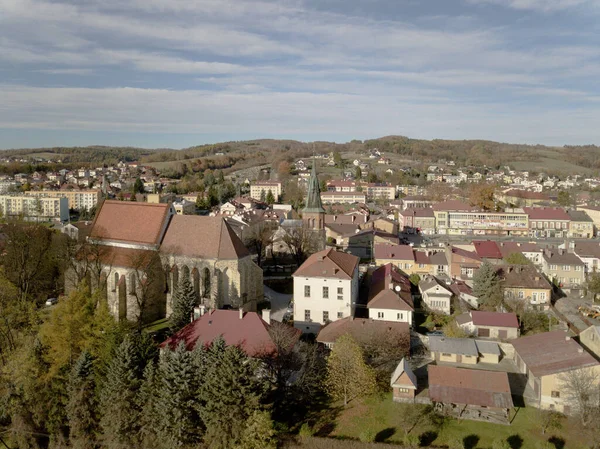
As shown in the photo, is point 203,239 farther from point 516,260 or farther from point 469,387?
point 516,260

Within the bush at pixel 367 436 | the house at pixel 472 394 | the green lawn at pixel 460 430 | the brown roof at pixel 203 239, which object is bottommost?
the green lawn at pixel 460 430

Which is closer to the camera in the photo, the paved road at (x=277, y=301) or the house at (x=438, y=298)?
the paved road at (x=277, y=301)

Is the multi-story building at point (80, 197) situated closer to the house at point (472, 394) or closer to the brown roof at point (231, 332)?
the brown roof at point (231, 332)

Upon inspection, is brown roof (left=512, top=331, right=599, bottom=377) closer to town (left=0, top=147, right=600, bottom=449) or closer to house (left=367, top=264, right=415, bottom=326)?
town (left=0, top=147, right=600, bottom=449)

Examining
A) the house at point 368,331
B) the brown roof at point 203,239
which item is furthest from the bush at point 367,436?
the brown roof at point 203,239

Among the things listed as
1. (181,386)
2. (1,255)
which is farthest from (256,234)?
(181,386)

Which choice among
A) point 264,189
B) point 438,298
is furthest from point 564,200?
point 438,298

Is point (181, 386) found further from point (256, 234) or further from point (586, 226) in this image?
point (586, 226)
